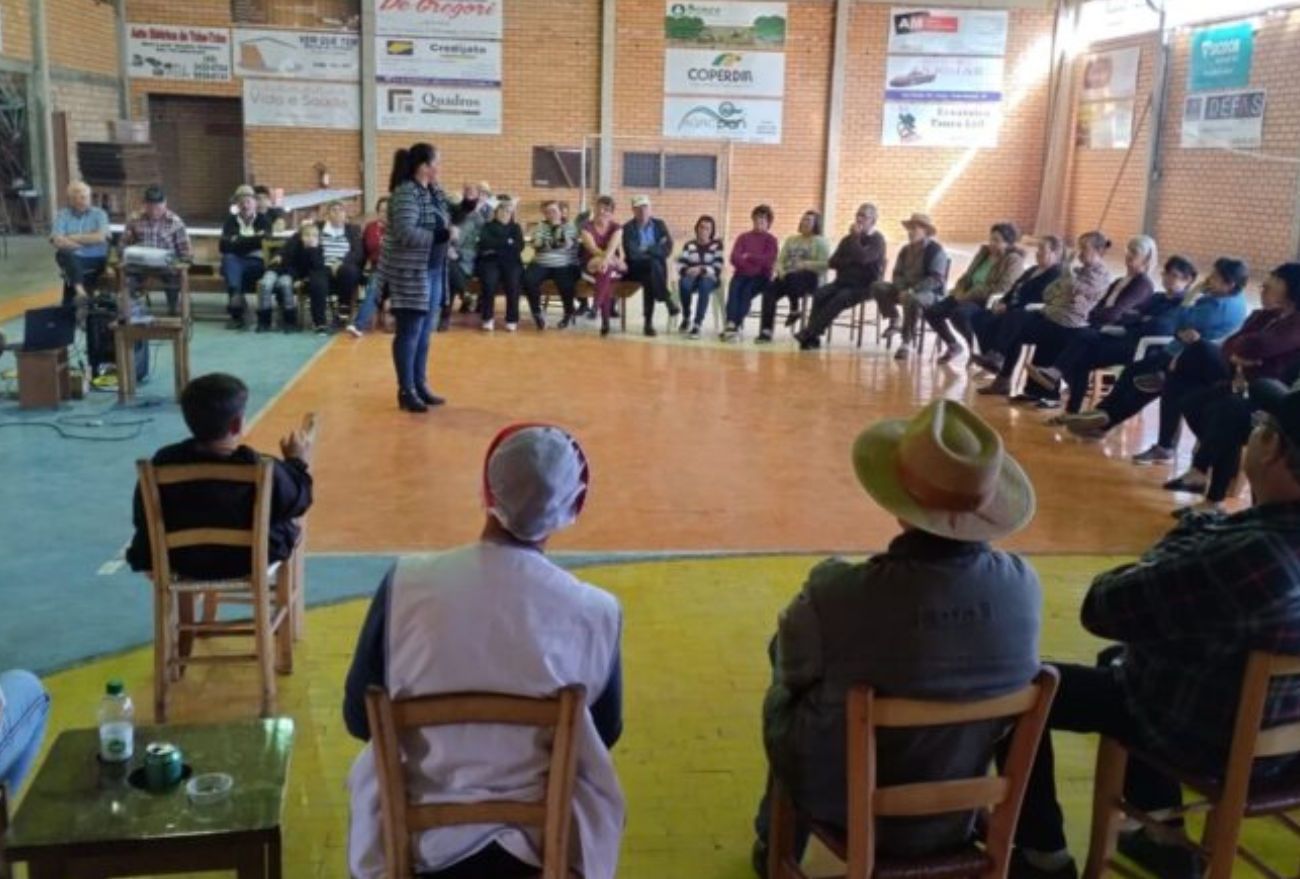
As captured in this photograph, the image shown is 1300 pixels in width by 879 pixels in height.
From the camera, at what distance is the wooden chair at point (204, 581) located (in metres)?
3.15

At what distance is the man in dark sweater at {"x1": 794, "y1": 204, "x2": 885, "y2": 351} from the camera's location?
1029 cm

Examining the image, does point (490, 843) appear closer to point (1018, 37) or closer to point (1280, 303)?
point (1280, 303)

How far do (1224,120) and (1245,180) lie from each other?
0.81 meters

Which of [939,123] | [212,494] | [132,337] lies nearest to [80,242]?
[132,337]

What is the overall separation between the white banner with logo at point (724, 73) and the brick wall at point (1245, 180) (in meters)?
4.77

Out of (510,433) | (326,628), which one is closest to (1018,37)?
(326,628)

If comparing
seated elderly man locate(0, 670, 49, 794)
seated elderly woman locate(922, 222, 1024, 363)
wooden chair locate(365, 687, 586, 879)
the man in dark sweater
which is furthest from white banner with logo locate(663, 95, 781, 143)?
wooden chair locate(365, 687, 586, 879)

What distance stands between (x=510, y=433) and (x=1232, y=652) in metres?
1.41

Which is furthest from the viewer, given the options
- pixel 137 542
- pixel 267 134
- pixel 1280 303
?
pixel 267 134

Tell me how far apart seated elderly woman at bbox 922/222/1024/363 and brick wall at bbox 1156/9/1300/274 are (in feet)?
11.3

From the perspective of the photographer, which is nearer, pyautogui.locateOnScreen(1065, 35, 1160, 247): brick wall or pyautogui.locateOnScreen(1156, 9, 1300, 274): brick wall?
pyautogui.locateOnScreen(1156, 9, 1300, 274): brick wall

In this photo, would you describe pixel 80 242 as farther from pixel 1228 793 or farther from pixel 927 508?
pixel 1228 793

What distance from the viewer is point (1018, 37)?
15.7 meters

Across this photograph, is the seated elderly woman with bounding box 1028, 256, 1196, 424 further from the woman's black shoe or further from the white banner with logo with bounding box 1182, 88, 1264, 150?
the white banner with logo with bounding box 1182, 88, 1264, 150
